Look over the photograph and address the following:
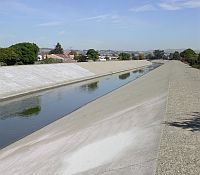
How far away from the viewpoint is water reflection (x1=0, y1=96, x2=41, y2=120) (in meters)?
23.5

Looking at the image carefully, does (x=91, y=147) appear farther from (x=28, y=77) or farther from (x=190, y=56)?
(x=190, y=56)

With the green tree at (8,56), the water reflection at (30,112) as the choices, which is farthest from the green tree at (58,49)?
the water reflection at (30,112)

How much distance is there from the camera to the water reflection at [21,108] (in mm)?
23547

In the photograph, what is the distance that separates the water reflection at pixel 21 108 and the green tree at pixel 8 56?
157 ft

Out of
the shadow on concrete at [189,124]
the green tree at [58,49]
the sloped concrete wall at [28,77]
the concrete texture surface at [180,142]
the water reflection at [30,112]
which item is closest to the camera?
the concrete texture surface at [180,142]

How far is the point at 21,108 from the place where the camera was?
26047 millimetres

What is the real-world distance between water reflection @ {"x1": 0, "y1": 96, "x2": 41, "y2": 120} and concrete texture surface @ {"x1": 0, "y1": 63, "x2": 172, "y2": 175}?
4540 mm

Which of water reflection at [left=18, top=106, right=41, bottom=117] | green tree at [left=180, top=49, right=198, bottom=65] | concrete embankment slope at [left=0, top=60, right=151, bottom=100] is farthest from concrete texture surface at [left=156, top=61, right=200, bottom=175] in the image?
green tree at [left=180, top=49, right=198, bottom=65]

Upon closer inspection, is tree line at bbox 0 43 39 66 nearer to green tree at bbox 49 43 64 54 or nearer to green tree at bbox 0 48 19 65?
green tree at bbox 0 48 19 65

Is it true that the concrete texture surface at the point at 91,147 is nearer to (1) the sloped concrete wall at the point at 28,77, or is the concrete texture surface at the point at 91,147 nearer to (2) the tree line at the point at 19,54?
(1) the sloped concrete wall at the point at 28,77

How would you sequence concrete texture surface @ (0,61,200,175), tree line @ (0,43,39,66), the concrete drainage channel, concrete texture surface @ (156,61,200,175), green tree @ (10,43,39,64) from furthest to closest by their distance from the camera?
green tree @ (10,43,39,64) < tree line @ (0,43,39,66) < the concrete drainage channel < concrete texture surface @ (0,61,200,175) < concrete texture surface @ (156,61,200,175)

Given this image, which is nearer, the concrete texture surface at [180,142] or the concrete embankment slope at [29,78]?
the concrete texture surface at [180,142]

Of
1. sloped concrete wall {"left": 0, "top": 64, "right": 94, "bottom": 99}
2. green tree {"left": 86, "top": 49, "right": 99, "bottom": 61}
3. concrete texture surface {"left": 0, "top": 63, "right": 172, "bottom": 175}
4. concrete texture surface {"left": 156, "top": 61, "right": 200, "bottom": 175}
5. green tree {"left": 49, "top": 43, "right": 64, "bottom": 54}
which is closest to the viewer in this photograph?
concrete texture surface {"left": 156, "top": 61, "right": 200, "bottom": 175}

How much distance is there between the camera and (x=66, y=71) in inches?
2496
